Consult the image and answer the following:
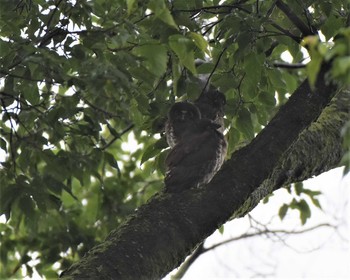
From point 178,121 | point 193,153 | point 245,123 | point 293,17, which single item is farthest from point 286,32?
point 178,121

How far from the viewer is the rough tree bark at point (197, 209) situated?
11.3ft

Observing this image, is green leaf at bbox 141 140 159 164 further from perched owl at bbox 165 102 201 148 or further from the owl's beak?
the owl's beak

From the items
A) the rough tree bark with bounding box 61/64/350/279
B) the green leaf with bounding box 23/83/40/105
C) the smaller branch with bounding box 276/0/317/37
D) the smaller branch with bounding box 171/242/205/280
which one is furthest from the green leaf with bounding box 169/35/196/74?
the smaller branch with bounding box 171/242/205/280

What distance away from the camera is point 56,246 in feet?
22.9

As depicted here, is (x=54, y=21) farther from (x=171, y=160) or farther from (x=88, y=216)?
(x=88, y=216)

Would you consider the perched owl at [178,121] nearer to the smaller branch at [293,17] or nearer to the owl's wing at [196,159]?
the owl's wing at [196,159]

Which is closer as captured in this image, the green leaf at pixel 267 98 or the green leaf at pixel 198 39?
the green leaf at pixel 198 39

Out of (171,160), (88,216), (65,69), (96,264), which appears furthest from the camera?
(88,216)

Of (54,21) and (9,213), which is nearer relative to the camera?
(54,21)

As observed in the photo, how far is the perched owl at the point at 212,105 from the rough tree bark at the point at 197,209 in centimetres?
75

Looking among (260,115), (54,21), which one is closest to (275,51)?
(260,115)

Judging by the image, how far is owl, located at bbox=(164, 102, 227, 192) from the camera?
427cm

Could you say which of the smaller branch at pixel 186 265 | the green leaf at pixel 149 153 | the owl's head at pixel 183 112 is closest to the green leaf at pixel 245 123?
the owl's head at pixel 183 112

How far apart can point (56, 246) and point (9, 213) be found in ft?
7.87
